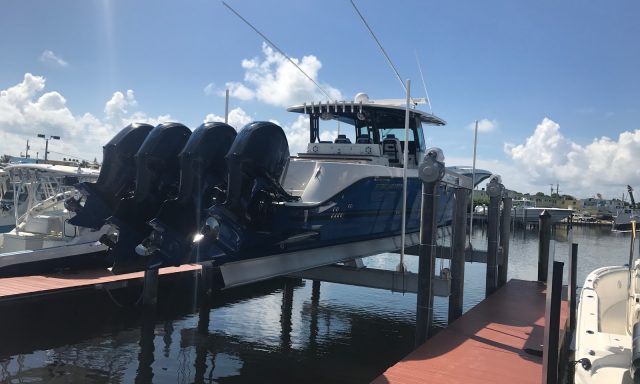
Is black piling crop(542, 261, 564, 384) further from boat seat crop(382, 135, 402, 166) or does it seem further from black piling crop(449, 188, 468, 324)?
boat seat crop(382, 135, 402, 166)

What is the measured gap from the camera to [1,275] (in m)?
9.40

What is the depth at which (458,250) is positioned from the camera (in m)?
7.96

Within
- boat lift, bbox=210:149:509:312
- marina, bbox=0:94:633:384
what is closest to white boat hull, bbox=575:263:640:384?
marina, bbox=0:94:633:384

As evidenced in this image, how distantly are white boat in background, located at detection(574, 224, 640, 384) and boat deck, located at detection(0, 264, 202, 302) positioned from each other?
800 cm

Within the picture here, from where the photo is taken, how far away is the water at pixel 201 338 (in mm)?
7609

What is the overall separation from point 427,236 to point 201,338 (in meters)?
5.02

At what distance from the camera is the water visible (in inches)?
300

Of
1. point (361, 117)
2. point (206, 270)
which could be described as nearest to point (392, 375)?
point (361, 117)

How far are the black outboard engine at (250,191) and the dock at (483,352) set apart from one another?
2446 mm

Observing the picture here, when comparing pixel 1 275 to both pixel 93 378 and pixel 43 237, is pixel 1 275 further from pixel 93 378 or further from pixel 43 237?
Answer: pixel 43 237

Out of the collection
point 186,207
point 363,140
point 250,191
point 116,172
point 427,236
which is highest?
point 363,140

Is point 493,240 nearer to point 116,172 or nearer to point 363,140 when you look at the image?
point 363,140

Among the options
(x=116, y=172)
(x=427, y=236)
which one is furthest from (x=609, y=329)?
(x=116, y=172)

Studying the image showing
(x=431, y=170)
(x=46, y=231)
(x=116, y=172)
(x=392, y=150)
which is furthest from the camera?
(x=46, y=231)
